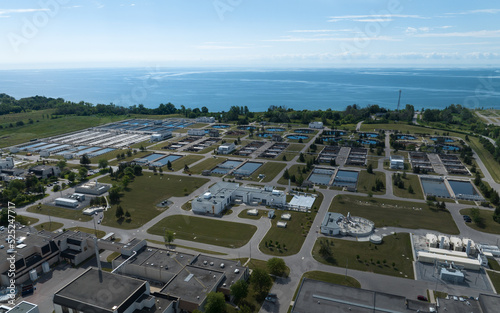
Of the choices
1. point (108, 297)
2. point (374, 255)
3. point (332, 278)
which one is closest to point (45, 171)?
point (108, 297)

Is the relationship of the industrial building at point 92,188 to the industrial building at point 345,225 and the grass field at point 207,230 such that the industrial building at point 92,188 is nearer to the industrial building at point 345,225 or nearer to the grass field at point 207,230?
the grass field at point 207,230

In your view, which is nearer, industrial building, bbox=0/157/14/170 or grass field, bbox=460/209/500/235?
grass field, bbox=460/209/500/235

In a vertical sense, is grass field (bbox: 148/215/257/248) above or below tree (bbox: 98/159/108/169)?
below

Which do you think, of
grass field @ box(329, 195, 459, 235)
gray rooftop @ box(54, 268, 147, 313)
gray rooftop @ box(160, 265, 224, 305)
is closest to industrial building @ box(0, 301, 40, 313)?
gray rooftop @ box(54, 268, 147, 313)

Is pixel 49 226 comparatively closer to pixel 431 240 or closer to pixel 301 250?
pixel 301 250

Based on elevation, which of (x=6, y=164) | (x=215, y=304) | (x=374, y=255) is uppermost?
(x=215, y=304)

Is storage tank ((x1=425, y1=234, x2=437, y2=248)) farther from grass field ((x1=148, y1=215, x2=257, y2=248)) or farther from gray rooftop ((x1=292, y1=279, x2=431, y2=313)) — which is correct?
grass field ((x1=148, y1=215, x2=257, y2=248))
